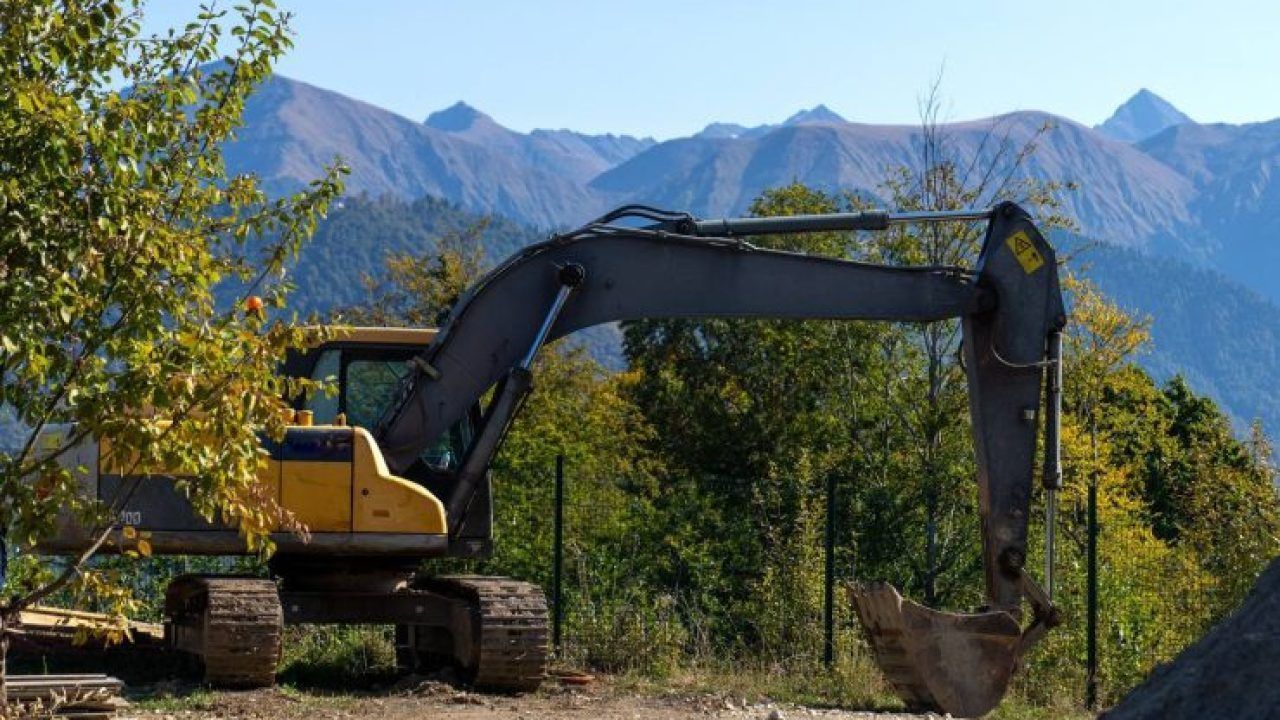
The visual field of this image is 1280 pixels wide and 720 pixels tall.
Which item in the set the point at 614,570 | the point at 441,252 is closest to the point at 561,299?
the point at 614,570

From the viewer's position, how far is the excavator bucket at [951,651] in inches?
536

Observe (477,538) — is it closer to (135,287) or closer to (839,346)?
(135,287)

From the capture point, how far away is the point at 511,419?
46.0 ft

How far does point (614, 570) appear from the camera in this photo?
744 inches

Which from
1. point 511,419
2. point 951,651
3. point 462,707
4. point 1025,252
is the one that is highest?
point 1025,252

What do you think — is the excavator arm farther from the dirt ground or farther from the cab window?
the dirt ground

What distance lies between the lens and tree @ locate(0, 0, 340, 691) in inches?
294

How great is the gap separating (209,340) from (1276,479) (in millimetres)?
18260

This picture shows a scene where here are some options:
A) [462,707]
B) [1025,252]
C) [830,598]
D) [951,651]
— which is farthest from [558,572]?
[1025,252]

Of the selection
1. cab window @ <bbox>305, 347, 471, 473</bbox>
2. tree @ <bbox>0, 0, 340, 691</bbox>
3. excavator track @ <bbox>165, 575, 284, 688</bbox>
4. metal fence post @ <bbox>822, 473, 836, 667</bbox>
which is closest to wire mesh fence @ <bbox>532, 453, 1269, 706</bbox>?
metal fence post @ <bbox>822, 473, 836, 667</bbox>

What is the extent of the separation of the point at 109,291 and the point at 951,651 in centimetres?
763

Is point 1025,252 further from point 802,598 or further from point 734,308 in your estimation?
point 802,598


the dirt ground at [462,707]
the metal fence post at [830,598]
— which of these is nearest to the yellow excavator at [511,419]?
the dirt ground at [462,707]

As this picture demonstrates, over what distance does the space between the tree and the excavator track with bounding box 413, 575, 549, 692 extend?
5.65 metres
